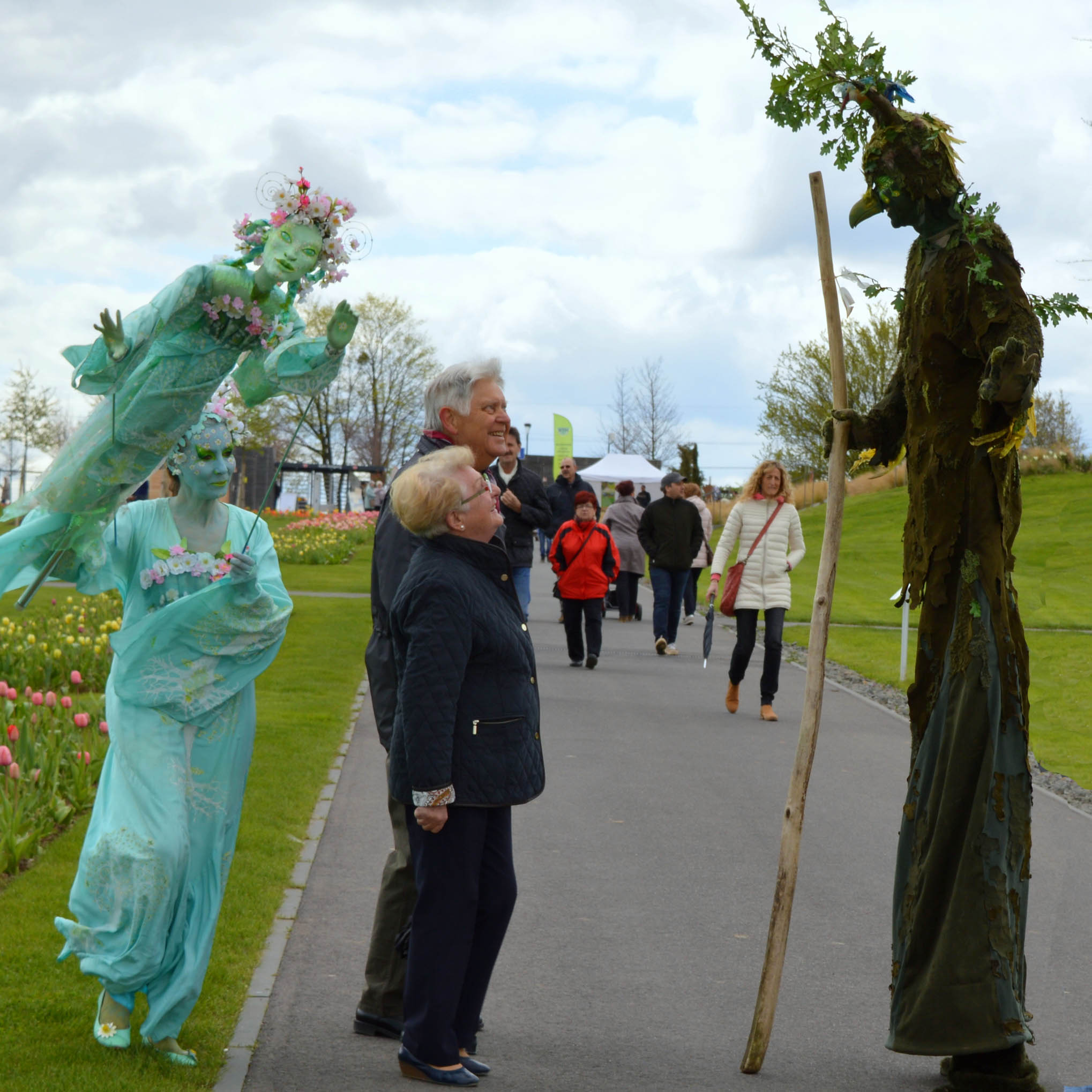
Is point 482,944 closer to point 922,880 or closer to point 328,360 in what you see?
point 922,880

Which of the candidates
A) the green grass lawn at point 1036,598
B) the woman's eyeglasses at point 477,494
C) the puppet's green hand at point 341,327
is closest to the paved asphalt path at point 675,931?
the woman's eyeglasses at point 477,494

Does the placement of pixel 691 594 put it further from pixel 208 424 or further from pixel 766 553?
pixel 208 424

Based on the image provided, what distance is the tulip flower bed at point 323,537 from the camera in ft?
101

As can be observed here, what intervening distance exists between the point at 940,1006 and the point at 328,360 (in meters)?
2.58

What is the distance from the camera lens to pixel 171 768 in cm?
434

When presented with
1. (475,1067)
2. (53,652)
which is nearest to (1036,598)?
(53,652)

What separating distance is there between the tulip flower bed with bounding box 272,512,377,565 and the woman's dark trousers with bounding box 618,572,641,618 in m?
7.74

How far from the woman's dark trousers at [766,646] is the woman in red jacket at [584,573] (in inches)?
119

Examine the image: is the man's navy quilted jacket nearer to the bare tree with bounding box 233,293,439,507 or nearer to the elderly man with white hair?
the elderly man with white hair

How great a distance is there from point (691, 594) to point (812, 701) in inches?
625

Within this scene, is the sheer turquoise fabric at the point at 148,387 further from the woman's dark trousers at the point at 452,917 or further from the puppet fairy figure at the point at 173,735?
the woman's dark trousers at the point at 452,917

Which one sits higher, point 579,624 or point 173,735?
point 173,735

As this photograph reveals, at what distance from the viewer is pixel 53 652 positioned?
11094 millimetres

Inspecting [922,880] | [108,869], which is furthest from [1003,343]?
[108,869]
